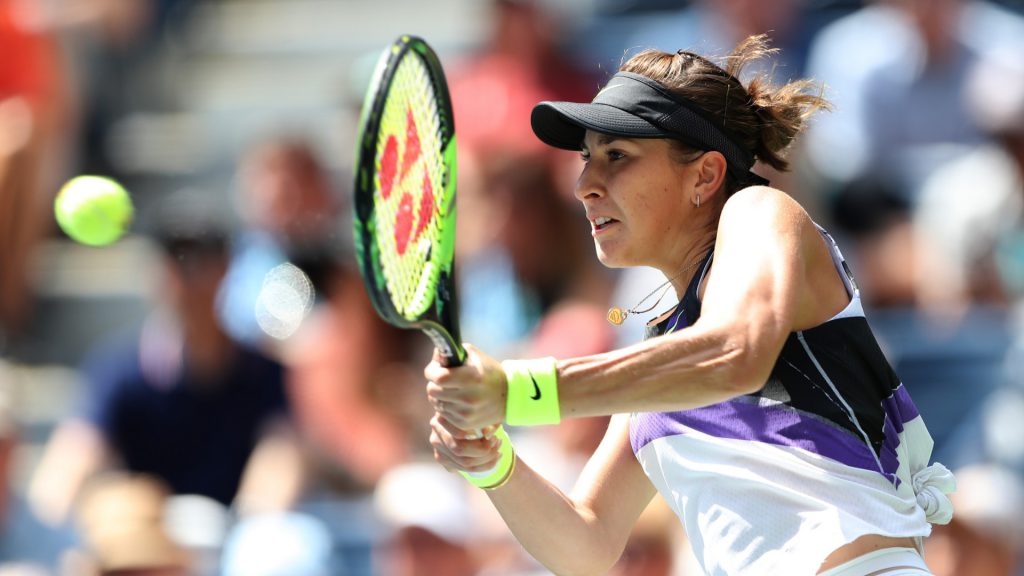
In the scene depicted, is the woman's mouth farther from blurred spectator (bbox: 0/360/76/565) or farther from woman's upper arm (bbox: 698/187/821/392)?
blurred spectator (bbox: 0/360/76/565)

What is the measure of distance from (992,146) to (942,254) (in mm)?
576

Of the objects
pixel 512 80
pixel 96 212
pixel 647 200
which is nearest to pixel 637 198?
pixel 647 200

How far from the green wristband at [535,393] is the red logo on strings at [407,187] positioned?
40 cm

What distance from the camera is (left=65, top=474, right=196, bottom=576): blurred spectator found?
545cm

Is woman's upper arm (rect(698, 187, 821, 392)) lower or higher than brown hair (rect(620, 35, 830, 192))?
lower

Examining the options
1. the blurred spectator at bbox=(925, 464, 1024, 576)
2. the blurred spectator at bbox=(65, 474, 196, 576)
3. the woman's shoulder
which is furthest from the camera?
the blurred spectator at bbox=(65, 474, 196, 576)

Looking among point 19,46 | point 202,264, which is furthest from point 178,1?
point 202,264

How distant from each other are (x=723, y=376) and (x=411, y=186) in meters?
0.83

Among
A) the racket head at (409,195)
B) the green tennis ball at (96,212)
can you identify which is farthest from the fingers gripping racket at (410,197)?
the green tennis ball at (96,212)

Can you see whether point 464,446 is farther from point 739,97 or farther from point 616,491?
point 739,97

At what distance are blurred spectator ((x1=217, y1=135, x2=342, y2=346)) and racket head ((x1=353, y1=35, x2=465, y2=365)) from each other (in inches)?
138

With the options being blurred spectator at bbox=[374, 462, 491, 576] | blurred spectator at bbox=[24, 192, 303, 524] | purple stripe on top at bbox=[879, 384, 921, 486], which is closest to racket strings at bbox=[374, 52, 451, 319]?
purple stripe on top at bbox=[879, 384, 921, 486]

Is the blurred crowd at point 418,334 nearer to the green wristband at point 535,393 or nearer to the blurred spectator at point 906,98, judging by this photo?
the blurred spectator at point 906,98

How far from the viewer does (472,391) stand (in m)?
2.88
